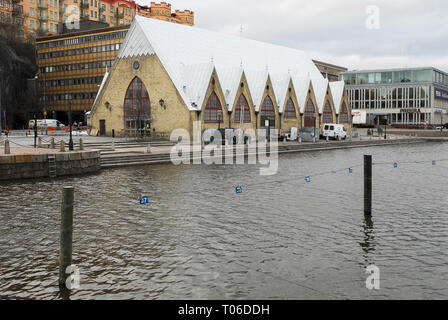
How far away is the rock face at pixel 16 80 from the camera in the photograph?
3179 inches

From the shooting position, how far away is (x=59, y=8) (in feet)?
387

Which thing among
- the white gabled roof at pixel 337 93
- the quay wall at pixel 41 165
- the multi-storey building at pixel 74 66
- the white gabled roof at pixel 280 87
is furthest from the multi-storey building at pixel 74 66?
the quay wall at pixel 41 165

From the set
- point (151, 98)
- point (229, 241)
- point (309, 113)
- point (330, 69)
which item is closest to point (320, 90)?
point (309, 113)

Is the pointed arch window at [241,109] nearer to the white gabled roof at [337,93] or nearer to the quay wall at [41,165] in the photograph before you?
the white gabled roof at [337,93]

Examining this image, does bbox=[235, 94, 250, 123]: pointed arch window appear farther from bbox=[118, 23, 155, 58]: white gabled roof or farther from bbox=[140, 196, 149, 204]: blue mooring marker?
bbox=[140, 196, 149, 204]: blue mooring marker

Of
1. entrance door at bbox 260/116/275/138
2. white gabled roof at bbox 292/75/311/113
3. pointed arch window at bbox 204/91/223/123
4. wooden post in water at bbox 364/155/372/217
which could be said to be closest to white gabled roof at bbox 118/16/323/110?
pointed arch window at bbox 204/91/223/123

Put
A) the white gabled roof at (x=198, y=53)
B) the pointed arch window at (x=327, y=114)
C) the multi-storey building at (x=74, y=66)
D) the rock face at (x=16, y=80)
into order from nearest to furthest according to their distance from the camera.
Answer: the white gabled roof at (x=198, y=53) → the pointed arch window at (x=327, y=114) → the rock face at (x=16, y=80) → the multi-storey building at (x=74, y=66)

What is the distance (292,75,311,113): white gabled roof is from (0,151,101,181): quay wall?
47.4m

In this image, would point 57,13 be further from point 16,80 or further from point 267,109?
point 267,109

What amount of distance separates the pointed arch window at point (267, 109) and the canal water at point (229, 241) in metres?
42.4

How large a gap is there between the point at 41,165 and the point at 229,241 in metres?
15.0
